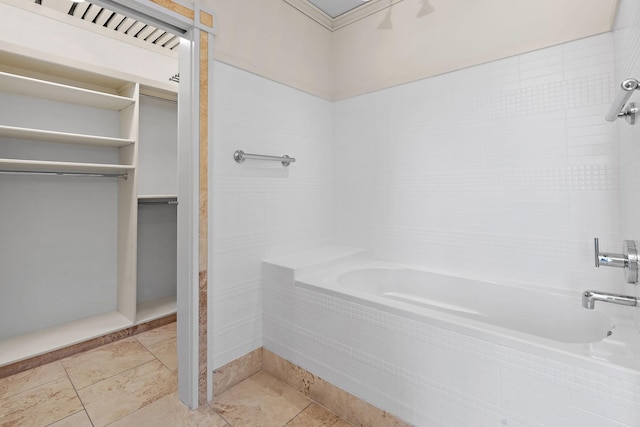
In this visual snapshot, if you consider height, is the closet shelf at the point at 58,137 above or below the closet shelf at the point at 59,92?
below

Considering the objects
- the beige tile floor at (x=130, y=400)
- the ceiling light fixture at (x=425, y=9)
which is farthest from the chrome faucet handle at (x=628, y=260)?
the ceiling light fixture at (x=425, y=9)

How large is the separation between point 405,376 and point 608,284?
1.11 metres

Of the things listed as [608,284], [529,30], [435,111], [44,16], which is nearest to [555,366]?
[608,284]

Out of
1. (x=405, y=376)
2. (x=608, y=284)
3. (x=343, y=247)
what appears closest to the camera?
(x=405, y=376)

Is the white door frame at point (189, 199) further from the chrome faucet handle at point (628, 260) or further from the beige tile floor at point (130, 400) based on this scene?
the chrome faucet handle at point (628, 260)

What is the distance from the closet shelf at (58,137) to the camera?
188 centimetres

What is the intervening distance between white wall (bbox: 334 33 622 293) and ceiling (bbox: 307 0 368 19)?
2.31ft

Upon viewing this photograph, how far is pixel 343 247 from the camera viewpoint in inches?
97.2

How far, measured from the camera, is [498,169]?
5.80ft

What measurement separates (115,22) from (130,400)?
2653 mm

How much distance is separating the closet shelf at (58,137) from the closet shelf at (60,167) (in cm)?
18

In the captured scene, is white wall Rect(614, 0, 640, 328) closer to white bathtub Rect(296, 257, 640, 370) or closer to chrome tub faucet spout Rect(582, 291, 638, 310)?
chrome tub faucet spout Rect(582, 291, 638, 310)

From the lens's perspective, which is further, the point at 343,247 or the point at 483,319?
the point at 343,247

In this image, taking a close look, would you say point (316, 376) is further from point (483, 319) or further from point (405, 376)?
point (483, 319)
